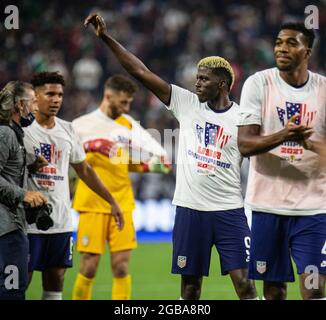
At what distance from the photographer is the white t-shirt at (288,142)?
5840 mm

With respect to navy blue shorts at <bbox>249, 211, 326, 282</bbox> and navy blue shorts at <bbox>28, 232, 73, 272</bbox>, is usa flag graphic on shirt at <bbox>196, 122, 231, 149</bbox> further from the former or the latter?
navy blue shorts at <bbox>28, 232, 73, 272</bbox>

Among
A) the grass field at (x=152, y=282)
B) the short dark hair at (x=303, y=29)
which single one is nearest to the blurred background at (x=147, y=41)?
the grass field at (x=152, y=282)

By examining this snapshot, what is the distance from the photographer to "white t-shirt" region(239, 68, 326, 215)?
5.84 metres

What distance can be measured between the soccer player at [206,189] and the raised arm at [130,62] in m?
0.03

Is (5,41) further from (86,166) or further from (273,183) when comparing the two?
(273,183)

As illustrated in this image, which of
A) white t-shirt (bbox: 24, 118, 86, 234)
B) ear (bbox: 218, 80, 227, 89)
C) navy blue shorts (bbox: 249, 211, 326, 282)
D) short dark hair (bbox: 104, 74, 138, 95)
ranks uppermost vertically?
short dark hair (bbox: 104, 74, 138, 95)

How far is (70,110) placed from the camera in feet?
54.4

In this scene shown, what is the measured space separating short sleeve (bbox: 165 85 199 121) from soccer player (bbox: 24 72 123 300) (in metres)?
1.18

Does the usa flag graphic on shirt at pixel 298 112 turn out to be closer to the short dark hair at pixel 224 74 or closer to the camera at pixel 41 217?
the short dark hair at pixel 224 74

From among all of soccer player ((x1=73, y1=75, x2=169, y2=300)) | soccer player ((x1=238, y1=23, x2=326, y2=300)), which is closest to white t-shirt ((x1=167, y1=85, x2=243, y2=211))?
soccer player ((x1=238, y1=23, x2=326, y2=300))

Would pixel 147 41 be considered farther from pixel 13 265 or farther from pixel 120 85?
pixel 13 265

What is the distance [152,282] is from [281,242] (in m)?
4.44

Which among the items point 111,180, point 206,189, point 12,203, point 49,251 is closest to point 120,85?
point 111,180

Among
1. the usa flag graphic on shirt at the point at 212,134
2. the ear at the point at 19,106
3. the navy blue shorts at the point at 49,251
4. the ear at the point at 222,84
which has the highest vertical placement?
the ear at the point at 222,84
